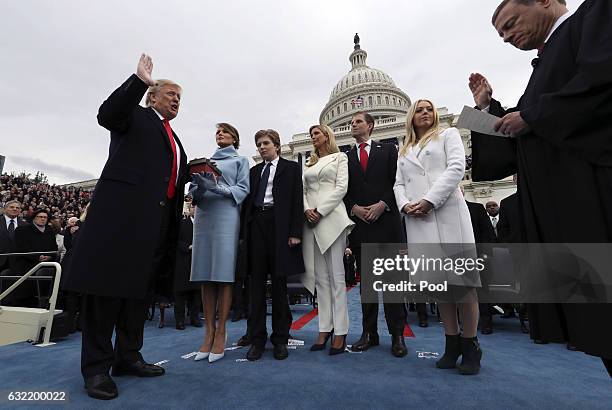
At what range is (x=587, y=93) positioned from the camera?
99 centimetres

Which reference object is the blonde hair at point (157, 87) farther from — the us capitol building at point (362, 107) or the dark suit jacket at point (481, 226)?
the us capitol building at point (362, 107)

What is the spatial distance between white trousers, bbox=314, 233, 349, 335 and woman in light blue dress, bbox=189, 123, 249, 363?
831 mm

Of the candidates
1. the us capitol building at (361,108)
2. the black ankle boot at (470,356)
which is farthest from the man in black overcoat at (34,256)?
the us capitol building at (361,108)

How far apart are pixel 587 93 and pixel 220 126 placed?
8.69 ft

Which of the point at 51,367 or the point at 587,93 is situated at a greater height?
the point at 587,93

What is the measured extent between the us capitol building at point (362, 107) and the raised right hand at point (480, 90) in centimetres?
4060

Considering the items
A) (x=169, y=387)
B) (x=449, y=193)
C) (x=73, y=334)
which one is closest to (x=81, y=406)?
(x=169, y=387)

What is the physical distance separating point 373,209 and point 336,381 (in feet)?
4.85

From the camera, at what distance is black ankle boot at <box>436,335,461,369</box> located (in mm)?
2166

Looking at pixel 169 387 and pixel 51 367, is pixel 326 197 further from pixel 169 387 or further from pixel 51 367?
pixel 51 367

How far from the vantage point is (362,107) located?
53.5 m

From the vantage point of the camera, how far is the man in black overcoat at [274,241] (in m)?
2.65

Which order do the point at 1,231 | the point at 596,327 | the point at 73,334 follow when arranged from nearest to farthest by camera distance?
the point at 596,327
the point at 73,334
the point at 1,231

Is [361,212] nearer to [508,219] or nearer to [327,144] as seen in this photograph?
[327,144]
